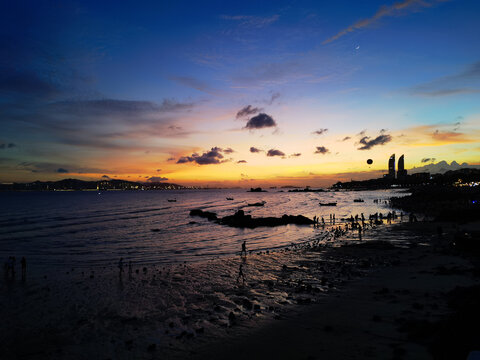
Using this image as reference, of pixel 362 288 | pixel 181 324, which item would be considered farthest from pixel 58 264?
pixel 362 288

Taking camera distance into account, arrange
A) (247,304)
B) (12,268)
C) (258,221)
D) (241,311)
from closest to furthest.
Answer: (241,311) < (247,304) < (12,268) < (258,221)

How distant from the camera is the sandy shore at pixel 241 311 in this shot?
11.9 metres

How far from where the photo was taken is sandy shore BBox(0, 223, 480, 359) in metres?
11.9

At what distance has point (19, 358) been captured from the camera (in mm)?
11828

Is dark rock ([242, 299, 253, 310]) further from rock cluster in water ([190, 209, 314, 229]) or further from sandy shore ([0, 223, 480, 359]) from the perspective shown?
rock cluster in water ([190, 209, 314, 229])

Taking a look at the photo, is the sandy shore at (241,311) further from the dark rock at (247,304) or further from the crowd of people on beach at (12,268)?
the crowd of people on beach at (12,268)

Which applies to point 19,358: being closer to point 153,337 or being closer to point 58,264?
point 153,337

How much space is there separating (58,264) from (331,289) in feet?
90.8

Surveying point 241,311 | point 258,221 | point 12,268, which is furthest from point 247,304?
point 258,221

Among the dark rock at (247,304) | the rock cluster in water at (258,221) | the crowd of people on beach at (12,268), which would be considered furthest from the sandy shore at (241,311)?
the rock cluster in water at (258,221)

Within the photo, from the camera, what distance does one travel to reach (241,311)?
15883mm

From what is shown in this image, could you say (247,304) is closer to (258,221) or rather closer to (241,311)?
(241,311)

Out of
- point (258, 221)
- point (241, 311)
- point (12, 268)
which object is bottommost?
point (258, 221)

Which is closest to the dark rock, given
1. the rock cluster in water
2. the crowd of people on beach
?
the crowd of people on beach
